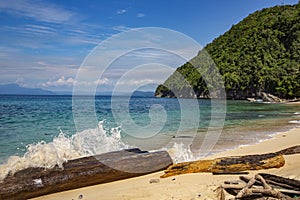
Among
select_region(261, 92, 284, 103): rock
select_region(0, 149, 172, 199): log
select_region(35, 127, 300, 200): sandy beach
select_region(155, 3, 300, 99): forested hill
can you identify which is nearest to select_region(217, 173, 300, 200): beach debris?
select_region(35, 127, 300, 200): sandy beach

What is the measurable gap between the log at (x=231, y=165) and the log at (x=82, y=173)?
71cm

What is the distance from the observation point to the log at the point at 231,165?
23.3 ft

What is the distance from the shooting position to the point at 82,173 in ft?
22.9

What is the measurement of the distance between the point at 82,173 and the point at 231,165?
3.83 m

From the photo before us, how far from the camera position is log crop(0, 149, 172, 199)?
6281 mm

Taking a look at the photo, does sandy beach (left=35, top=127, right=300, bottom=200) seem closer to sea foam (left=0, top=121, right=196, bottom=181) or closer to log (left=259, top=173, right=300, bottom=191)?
log (left=259, top=173, right=300, bottom=191)

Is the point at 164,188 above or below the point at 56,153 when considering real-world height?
below

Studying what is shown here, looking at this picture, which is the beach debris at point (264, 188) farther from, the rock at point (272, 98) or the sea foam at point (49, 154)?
the rock at point (272, 98)

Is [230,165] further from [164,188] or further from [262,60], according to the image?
[262,60]

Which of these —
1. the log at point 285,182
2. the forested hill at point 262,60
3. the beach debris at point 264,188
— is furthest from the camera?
the forested hill at point 262,60

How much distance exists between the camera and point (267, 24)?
383 feet

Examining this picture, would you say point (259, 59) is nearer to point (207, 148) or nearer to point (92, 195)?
point (207, 148)

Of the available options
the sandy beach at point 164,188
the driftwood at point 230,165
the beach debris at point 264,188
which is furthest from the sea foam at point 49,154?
the beach debris at point 264,188

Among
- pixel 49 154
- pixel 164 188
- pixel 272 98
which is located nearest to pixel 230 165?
pixel 164 188
